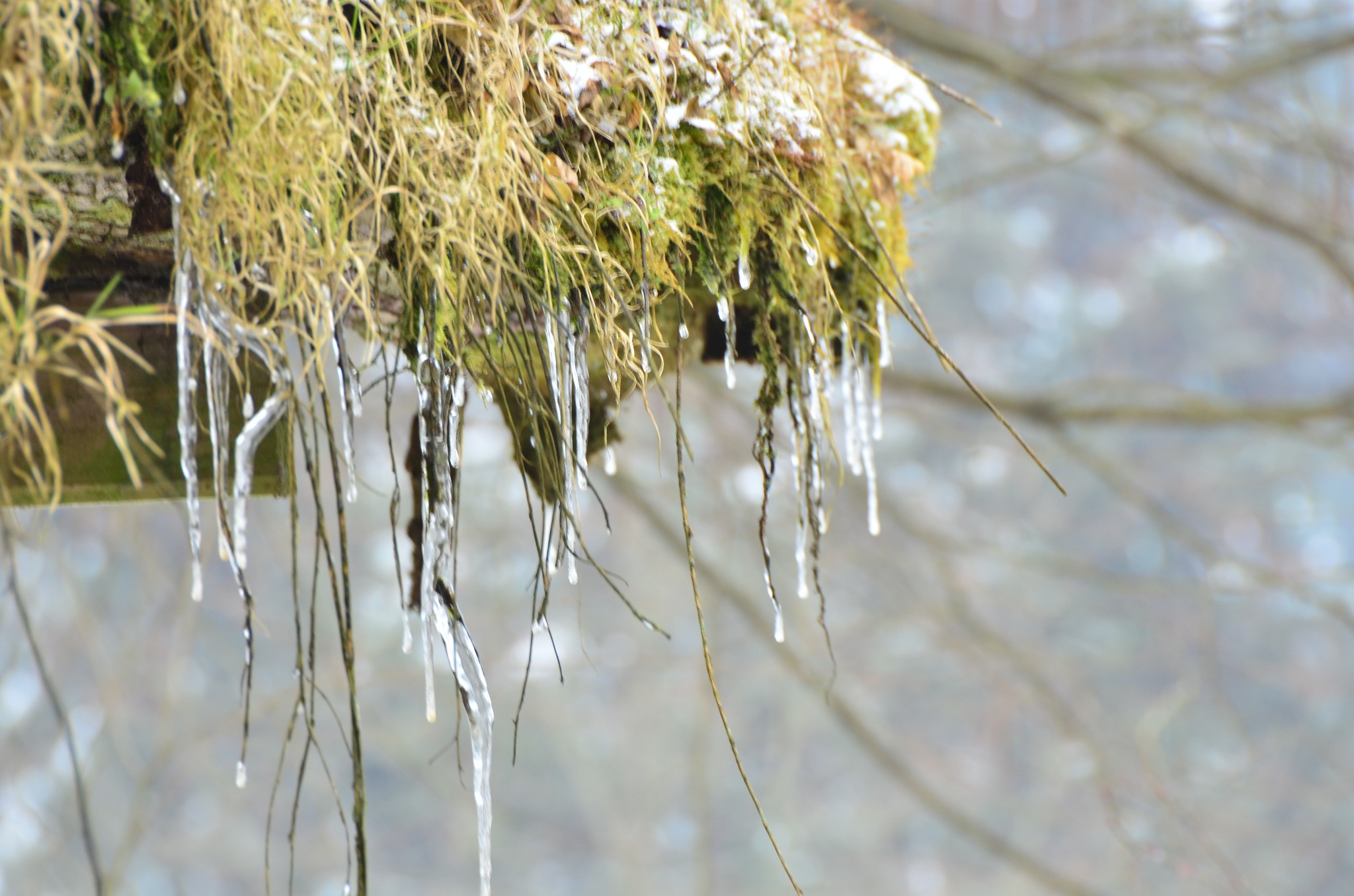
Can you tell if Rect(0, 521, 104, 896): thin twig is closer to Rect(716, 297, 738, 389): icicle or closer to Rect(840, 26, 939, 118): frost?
Rect(716, 297, 738, 389): icicle

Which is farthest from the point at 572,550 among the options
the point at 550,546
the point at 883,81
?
the point at 883,81

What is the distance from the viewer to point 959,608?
2965mm

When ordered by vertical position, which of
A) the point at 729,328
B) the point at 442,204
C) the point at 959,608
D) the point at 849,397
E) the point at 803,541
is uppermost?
the point at 442,204

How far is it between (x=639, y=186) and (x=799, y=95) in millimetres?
175

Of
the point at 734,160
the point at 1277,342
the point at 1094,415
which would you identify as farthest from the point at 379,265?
the point at 1277,342

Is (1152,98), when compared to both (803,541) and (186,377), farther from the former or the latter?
(186,377)

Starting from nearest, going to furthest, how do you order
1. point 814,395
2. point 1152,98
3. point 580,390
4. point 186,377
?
point 186,377 → point 580,390 → point 814,395 → point 1152,98

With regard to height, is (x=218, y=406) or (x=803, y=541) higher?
(x=218, y=406)

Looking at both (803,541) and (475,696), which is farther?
(803,541)

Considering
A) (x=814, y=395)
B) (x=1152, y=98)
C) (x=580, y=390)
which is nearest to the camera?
(x=580, y=390)

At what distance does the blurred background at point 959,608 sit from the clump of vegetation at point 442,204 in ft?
5.05

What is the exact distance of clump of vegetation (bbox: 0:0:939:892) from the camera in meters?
0.68

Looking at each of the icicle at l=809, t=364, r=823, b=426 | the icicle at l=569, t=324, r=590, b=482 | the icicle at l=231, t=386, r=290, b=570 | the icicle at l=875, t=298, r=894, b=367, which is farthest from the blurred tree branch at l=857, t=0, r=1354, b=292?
the icicle at l=231, t=386, r=290, b=570

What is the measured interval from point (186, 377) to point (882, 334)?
23.8 inches
